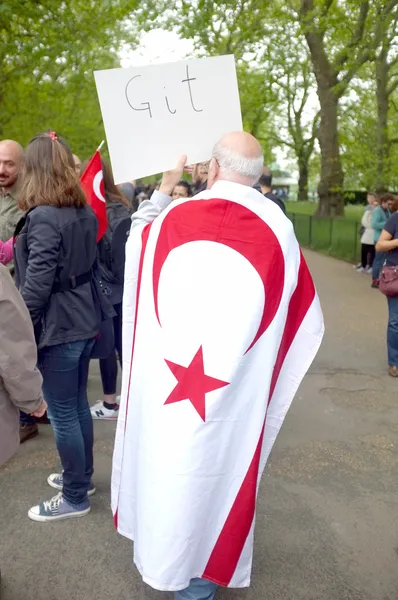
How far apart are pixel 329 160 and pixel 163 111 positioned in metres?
16.4

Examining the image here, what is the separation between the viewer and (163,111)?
2553 millimetres

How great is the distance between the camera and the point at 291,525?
10.5ft

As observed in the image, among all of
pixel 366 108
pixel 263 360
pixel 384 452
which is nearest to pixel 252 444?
pixel 263 360

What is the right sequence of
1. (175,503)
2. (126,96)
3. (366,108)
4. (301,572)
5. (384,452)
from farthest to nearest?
(366,108)
(384,452)
(301,572)
(126,96)
(175,503)

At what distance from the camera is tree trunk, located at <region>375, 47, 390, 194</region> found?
1527cm

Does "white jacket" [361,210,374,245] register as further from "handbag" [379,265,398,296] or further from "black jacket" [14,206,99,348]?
"black jacket" [14,206,99,348]

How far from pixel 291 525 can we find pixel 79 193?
207 centimetres

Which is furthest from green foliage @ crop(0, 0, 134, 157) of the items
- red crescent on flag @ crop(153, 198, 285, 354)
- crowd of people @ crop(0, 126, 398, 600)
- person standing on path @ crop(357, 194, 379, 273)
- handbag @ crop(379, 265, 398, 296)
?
red crescent on flag @ crop(153, 198, 285, 354)

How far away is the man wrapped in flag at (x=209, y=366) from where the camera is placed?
219 centimetres

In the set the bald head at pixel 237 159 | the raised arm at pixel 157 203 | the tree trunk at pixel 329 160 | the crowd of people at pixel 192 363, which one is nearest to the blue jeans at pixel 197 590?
the crowd of people at pixel 192 363

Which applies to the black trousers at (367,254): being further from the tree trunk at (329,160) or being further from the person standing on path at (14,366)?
the person standing on path at (14,366)

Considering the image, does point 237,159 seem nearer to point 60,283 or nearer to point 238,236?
point 238,236

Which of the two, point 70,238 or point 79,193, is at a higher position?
point 79,193

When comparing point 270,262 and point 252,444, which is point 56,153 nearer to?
point 270,262
